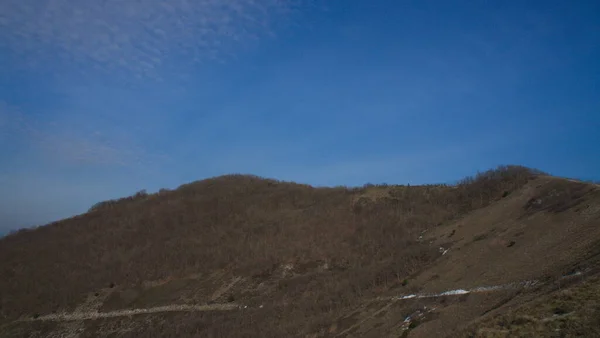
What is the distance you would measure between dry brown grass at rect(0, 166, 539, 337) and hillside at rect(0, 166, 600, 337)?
19 cm

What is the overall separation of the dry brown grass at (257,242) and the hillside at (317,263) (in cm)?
19

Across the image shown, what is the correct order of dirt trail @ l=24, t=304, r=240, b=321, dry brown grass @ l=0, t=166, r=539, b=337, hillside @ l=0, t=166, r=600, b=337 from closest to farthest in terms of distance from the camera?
hillside @ l=0, t=166, r=600, b=337 → dry brown grass @ l=0, t=166, r=539, b=337 → dirt trail @ l=24, t=304, r=240, b=321

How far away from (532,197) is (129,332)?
113 feet

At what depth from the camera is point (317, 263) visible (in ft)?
135

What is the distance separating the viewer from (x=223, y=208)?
58.2 m

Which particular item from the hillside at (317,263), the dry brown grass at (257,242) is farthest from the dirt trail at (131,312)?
the dry brown grass at (257,242)

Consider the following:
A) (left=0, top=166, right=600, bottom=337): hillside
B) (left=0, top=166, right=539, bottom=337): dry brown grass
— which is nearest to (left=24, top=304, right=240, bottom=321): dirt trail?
(left=0, top=166, right=600, bottom=337): hillside

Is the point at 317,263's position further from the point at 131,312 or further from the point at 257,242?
the point at 131,312

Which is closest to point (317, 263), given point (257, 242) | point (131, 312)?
point (257, 242)

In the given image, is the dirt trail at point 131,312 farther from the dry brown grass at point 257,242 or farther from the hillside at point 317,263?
the dry brown grass at point 257,242

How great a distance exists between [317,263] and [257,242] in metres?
9.03

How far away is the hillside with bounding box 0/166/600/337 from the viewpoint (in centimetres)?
1800

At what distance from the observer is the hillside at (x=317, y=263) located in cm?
1800

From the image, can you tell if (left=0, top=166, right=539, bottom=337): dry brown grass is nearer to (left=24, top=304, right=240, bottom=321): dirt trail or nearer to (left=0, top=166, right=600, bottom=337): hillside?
(left=0, top=166, right=600, bottom=337): hillside
